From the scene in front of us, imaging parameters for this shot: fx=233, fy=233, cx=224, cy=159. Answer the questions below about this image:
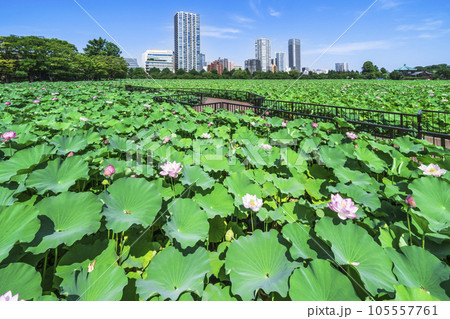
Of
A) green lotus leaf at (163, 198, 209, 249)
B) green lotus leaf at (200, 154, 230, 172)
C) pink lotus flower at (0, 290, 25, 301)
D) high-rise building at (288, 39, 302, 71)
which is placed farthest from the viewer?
high-rise building at (288, 39, 302, 71)

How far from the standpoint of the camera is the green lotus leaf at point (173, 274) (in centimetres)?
78

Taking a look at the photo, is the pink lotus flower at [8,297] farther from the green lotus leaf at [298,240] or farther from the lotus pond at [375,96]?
the lotus pond at [375,96]

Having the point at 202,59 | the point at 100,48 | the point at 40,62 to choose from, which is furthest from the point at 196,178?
the point at 202,59

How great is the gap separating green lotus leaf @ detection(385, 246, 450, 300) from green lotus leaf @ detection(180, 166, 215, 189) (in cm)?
90

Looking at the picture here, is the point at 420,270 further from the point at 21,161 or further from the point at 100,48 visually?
the point at 100,48

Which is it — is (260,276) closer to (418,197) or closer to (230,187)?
(230,187)

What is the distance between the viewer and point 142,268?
3.33 feet

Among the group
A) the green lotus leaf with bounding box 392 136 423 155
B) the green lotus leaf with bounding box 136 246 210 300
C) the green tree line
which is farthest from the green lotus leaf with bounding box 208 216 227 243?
the green tree line

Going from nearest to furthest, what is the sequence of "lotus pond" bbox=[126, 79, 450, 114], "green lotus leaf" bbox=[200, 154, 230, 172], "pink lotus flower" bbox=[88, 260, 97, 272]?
"pink lotus flower" bbox=[88, 260, 97, 272] < "green lotus leaf" bbox=[200, 154, 230, 172] < "lotus pond" bbox=[126, 79, 450, 114]

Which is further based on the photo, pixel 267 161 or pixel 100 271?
pixel 267 161

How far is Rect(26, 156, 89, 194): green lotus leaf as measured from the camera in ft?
3.92

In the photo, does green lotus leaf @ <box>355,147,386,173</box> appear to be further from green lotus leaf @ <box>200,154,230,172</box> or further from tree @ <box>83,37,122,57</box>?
tree @ <box>83,37,122,57</box>
